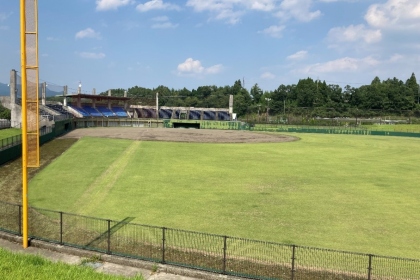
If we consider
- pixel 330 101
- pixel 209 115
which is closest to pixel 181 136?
pixel 209 115

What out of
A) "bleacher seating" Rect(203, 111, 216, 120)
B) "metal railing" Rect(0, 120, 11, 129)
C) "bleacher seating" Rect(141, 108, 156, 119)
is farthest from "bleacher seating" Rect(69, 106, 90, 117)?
"bleacher seating" Rect(203, 111, 216, 120)

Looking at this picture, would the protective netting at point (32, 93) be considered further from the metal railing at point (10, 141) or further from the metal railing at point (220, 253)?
the metal railing at point (10, 141)

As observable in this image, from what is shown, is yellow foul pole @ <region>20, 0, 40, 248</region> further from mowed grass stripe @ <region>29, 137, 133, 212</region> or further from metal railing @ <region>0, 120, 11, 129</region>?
metal railing @ <region>0, 120, 11, 129</region>

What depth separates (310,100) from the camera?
17475cm

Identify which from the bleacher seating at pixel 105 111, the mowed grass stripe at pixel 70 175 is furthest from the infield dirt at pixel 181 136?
the bleacher seating at pixel 105 111

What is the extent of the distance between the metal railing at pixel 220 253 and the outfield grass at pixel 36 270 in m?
2.64

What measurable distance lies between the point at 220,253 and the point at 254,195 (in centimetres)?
1049

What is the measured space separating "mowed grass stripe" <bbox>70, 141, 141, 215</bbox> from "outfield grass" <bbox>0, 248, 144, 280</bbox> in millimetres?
9100

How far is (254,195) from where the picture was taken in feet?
80.8

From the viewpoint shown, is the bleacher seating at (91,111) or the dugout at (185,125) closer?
the dugout at (185,125)

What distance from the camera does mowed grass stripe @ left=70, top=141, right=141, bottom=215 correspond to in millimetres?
20844

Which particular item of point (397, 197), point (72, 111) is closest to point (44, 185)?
point (397, 197)

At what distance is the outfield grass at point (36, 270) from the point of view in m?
9.59

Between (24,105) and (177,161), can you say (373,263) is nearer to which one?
(24,105)
